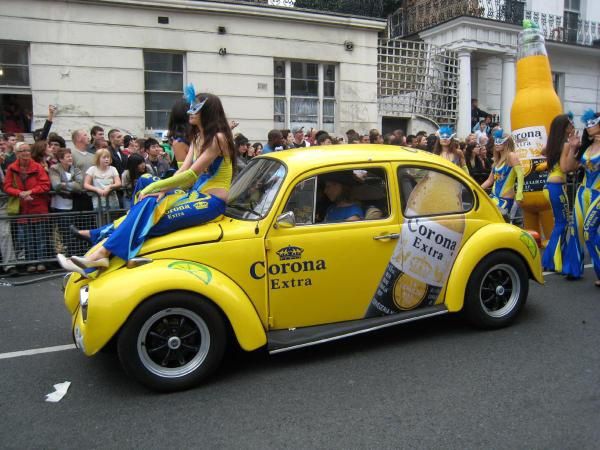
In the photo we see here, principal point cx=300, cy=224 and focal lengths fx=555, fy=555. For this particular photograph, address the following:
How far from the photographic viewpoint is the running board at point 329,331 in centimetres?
421

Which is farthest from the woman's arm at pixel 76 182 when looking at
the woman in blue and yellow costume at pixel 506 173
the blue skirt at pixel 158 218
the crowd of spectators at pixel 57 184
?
the woman in blue and yellow costume at pixel 506 173

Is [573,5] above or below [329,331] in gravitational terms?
above

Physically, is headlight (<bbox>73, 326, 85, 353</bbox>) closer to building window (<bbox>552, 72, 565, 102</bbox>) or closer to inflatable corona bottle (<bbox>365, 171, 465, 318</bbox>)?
inflatable corona bottle (<bbox>365, 171, 465, 318</bbox>)

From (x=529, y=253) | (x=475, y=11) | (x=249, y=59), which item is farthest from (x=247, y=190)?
(x=475, y=11)

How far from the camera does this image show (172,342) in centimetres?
396

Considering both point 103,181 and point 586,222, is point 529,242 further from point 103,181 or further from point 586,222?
point 103,181

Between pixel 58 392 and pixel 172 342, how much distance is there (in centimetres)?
94

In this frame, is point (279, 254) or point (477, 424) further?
point (279, 254)

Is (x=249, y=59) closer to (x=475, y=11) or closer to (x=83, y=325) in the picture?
(x=475, y=11)

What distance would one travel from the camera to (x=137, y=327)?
3840 millimetres

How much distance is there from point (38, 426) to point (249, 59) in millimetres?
12186

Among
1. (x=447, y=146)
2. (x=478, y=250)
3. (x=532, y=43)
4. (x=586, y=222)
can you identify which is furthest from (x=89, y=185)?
(x=532, y=43)

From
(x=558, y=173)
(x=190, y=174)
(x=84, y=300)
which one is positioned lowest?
(x=84, y=300)

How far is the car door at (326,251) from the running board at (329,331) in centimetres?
5
